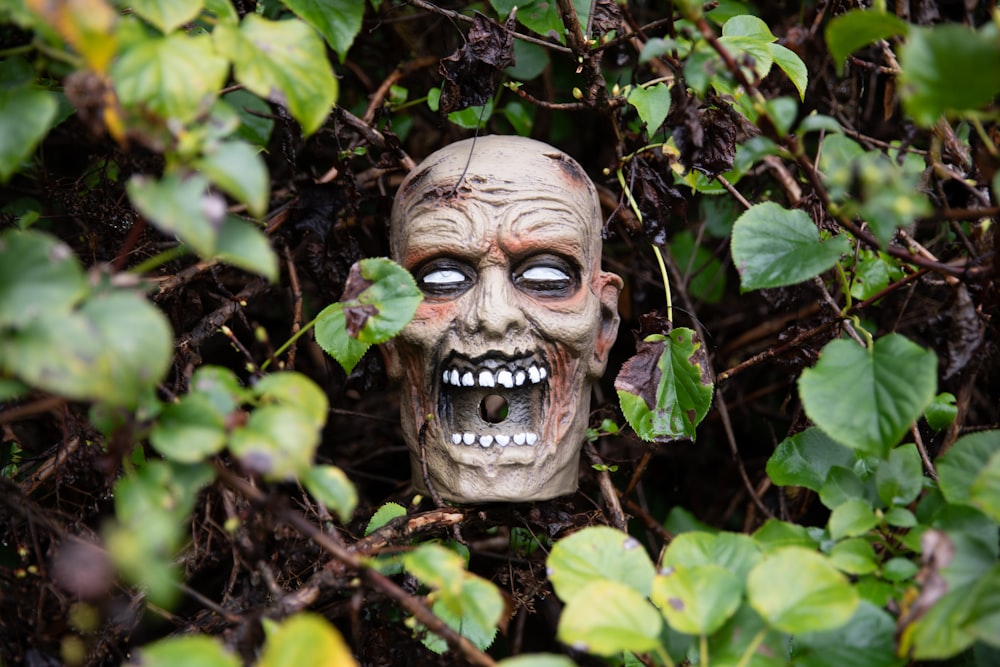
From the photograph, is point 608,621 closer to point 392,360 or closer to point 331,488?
point 331,488


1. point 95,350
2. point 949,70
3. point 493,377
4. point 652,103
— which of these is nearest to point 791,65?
point 652,103

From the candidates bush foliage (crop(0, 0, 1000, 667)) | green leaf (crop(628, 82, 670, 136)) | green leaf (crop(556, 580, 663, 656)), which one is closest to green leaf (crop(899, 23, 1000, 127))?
bush foliage (crop(0, 0, 1000, 667))

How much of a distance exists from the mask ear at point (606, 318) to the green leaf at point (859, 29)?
764mm

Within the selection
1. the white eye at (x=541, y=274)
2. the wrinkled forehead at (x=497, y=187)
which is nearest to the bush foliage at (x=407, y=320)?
the wrinkled forehead at (x=497, y=187)

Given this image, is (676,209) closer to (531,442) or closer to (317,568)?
(531,442)

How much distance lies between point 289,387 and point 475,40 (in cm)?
101

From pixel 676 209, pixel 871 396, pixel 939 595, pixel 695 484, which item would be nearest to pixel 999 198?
pixel 871 396

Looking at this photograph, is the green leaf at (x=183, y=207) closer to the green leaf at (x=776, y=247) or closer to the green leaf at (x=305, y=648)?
the green leaf at (x=305, y=648)

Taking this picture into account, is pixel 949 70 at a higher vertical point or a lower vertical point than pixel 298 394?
higher

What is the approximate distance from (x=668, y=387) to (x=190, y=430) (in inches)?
40.2

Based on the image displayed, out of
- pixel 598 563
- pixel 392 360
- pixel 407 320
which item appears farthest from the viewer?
pixel 392 360

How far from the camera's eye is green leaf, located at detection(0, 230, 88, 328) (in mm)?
937

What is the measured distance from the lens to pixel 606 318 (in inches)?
77.3

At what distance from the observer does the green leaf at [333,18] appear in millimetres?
1496
